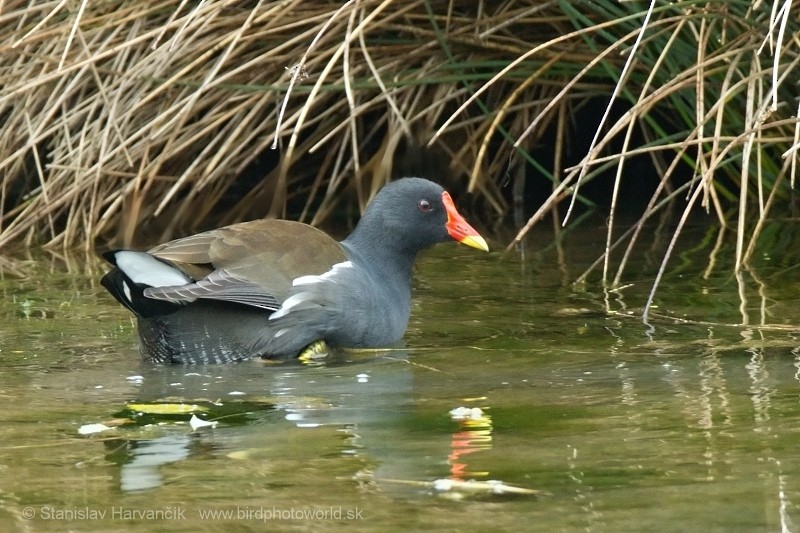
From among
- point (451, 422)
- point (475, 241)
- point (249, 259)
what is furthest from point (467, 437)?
point (475, 241)

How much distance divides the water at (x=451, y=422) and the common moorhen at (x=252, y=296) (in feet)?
0.28

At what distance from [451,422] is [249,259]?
4.16 feet

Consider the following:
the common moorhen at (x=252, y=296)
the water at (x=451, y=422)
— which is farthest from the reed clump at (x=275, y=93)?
the common moorhen at (x=252, y=296)

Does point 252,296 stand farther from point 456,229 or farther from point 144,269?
point 456,229

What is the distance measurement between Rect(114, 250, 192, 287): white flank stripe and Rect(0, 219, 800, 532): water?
0.25m

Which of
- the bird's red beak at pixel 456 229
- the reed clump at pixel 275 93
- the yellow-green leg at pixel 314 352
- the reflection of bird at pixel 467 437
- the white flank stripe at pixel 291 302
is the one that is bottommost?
the reflection of bird at pixel 467 437

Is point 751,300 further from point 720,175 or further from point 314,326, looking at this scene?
point 720,175

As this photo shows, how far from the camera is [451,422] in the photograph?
3.08 meters

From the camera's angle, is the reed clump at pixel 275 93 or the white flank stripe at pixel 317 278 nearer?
the white flank stripe at pixel 317 278

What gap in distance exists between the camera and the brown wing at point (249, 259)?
4.00 meters

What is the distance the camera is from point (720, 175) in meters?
6.45

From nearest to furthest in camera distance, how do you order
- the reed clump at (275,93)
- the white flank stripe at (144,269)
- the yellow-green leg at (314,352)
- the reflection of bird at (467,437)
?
the reflection of bird at (467,437), the white flank stripe at (144,269), the yellow-green leg at (314,352), the reed clump at (275,93)

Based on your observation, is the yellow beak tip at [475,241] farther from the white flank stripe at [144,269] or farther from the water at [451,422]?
the white flank stripe at [144,269]

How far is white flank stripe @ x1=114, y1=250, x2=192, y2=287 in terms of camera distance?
389 centimetres
